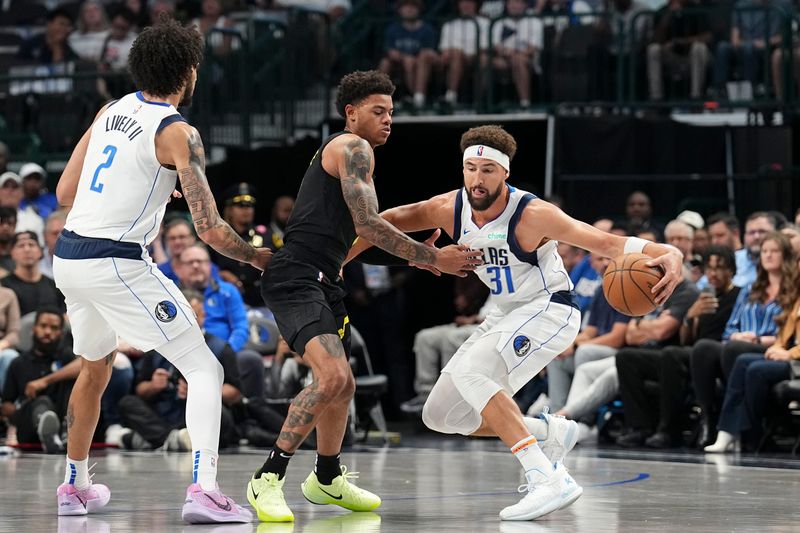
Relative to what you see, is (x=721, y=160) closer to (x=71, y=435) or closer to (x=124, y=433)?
(x=124, y=433)

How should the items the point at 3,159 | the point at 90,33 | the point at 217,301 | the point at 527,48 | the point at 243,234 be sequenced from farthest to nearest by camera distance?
the point at 90,33
the point at 527,48
the point at 3,159
the point at 243,234
the point at 217,301

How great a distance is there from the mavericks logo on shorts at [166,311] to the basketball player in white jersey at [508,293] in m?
1.24

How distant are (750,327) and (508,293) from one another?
4.45m

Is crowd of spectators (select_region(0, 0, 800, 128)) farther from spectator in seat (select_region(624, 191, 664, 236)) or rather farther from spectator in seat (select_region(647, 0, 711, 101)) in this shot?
spectator in seat (select_region(624, 191, 664, 236))

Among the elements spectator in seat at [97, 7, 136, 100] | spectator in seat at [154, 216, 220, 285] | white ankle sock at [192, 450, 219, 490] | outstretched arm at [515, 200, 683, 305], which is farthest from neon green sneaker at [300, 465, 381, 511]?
spectator in seat at [97, 7, 136, 100]

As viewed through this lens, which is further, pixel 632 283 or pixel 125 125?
pixel 632 283

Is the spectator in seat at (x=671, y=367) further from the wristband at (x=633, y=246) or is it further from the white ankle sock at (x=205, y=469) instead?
the white ankle sock at (x=205, y=469)

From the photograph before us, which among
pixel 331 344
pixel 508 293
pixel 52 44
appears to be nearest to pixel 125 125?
pixel 331 344

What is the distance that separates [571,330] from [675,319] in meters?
4.57

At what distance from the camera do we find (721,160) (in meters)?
14.7

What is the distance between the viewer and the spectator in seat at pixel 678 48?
48.3 feet

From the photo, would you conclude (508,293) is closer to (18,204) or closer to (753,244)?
(753,244)

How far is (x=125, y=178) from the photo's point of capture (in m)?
6.68

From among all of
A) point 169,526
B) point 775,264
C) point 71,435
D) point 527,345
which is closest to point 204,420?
point 169,526
